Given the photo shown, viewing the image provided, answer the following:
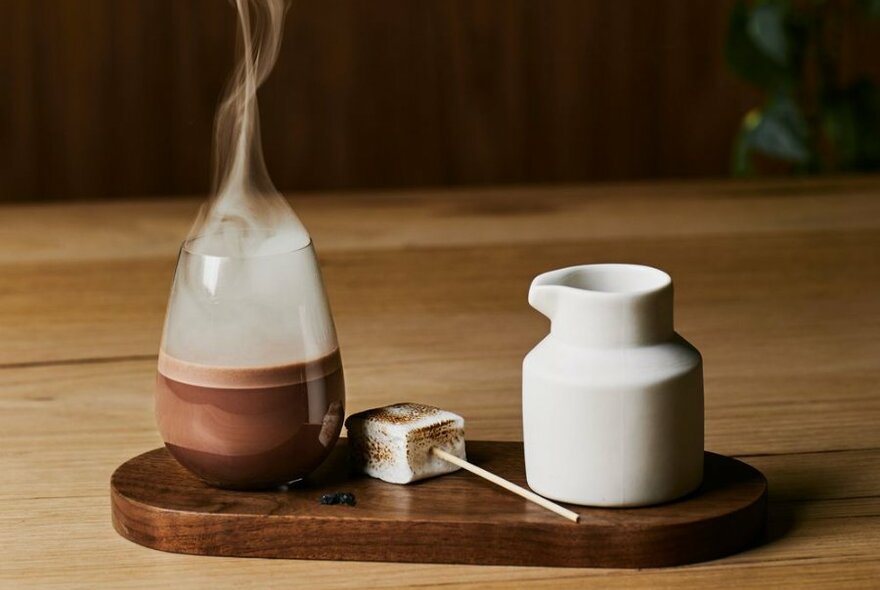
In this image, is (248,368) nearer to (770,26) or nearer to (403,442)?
(403,442)

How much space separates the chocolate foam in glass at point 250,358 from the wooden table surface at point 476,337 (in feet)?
0.20

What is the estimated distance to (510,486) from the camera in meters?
0.70

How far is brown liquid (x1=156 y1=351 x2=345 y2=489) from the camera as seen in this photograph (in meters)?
0.70

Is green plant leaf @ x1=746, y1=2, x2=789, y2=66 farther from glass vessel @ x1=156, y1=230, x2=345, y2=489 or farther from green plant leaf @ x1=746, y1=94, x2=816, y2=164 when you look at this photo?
glass vessel @ x1=156, y1=230, x2=345, y2=489

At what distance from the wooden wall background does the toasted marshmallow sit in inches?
66.5

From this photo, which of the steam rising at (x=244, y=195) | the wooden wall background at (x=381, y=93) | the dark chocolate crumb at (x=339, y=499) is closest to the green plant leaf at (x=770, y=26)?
the wooden wall background at (x=381, y=93)

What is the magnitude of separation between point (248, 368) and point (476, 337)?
0.45m

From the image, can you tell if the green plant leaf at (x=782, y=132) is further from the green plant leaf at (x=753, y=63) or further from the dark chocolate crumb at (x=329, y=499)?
the dark chocolate crumb at (x=329, y=499)

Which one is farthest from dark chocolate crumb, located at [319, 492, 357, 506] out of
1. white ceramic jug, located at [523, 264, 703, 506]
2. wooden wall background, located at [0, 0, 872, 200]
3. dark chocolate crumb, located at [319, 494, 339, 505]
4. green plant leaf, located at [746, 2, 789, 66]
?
wooden wall background, located at [0, 0, 872, 200]

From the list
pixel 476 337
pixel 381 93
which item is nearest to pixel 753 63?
pixel 381 93

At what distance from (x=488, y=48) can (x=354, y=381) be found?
1.50 metres

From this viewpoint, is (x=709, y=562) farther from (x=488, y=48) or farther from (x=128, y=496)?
(x=488, y=48)

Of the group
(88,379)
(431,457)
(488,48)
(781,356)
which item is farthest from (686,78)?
(431,457)

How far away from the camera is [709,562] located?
2.20 feet
